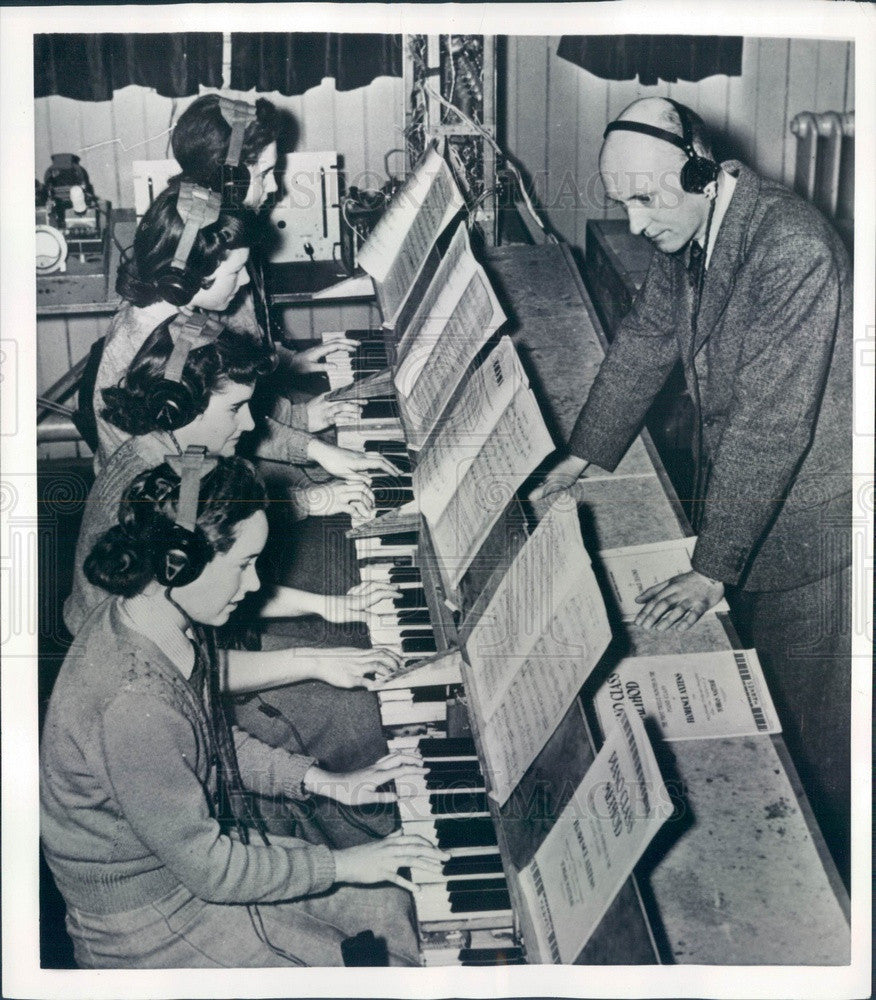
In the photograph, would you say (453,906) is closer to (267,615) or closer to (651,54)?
(267,615)

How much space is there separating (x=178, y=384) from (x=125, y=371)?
0.14 metres

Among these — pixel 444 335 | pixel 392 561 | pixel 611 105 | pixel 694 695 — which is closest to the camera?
pixel 694 695

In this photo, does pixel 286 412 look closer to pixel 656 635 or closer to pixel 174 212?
pixel 174 212

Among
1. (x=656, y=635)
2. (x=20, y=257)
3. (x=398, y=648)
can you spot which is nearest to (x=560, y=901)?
(x=656, y=635)

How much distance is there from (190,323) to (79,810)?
3.38 ft

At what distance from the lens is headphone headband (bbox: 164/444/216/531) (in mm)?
1924

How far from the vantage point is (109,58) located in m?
2.26

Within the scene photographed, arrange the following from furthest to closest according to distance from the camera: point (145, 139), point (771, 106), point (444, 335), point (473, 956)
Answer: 1. point (771, 106)
2. point (145, 139)
3. point (444, 335)
4. point (473, 956)

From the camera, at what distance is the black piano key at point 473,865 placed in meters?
1.84

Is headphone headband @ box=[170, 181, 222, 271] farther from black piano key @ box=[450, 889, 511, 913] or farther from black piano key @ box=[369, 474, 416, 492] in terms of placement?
black piano key @ box=[450, 889, 511, 913]

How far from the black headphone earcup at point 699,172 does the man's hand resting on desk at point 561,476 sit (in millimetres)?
548

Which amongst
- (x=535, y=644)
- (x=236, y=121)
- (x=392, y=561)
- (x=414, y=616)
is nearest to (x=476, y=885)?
(x=535, y=644)

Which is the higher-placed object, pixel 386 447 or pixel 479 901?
pixel 386 447

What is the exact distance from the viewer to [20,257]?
7.41ft
